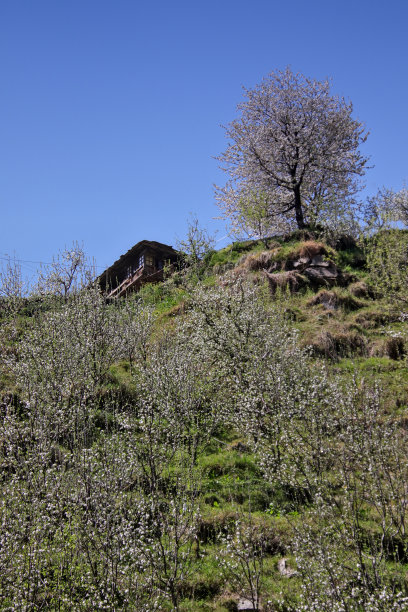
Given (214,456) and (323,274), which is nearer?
(214,456)

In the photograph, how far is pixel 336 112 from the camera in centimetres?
A: 3972

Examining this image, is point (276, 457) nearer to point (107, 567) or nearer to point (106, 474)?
point (106, 474)

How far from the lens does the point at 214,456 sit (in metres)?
16.2

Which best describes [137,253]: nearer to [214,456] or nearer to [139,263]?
[139,263]

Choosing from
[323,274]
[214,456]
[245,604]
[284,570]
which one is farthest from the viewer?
[323,274]

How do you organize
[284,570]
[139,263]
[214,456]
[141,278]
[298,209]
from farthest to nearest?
[139,263], [141,278], [298,209], [214,456], [284,570]

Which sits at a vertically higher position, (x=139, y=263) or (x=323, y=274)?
(x=139, y=263)

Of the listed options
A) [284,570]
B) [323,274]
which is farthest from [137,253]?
[284,570]

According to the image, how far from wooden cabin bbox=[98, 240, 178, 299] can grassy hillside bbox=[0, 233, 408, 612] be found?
1244 centimetres

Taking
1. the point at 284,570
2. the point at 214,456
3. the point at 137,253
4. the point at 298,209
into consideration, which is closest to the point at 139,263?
the point at 137,253

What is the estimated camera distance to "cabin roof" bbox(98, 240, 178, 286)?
42625 mm

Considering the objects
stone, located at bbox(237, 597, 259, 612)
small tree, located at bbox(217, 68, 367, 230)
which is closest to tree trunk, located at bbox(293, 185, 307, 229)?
small tree, located at bbox(217, 68, 367, 230)

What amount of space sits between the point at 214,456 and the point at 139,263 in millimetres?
29166

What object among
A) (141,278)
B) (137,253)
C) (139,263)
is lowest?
(141,278)
